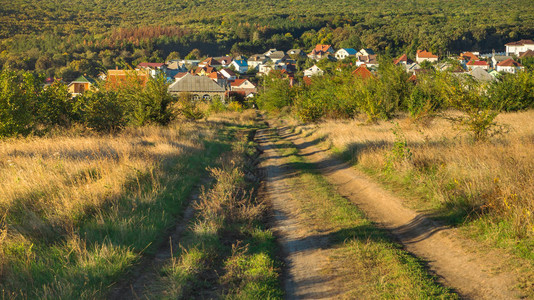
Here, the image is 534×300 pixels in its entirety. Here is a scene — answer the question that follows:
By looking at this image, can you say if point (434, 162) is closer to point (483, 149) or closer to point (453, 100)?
point (483, 149)

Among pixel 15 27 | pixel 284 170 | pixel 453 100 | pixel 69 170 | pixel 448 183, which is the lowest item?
pixel 284 170

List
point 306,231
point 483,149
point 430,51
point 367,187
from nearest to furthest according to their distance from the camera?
point 306,231 → point 483,149 → point 367,187 → point 430,51

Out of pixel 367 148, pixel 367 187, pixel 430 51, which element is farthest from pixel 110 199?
pixel 430 51

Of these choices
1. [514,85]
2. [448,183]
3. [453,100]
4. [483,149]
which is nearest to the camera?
[448,183]

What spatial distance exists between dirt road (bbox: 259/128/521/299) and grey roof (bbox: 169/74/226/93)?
47.2m

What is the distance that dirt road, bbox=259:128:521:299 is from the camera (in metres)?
4.99

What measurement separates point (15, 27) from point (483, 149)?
14593 cm

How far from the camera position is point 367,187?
10.6m

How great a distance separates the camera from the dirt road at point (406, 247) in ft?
16.4

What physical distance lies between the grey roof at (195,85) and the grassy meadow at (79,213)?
44643mm

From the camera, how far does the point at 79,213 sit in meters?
6.70

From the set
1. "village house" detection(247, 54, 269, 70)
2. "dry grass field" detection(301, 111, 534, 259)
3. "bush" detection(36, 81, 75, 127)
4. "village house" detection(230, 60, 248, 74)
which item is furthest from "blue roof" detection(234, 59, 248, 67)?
"dry grass field" detection(301, 111, 534, 259)

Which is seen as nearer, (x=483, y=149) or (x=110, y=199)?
(x=110, y=199)

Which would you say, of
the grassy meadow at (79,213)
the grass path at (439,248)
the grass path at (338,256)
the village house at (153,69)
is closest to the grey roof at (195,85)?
the village house at (153,69)
